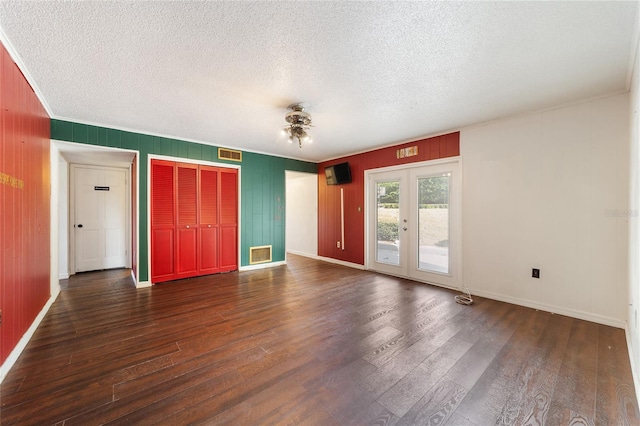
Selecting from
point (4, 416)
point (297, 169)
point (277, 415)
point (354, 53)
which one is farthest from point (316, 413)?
point (297, 169)

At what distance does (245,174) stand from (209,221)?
1.21 m

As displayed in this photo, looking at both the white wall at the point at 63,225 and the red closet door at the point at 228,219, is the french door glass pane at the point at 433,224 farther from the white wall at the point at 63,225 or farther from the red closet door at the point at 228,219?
the white wall at the point at 63,225

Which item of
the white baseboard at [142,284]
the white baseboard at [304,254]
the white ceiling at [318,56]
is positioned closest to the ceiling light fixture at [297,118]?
the white ceiling at [318,56]

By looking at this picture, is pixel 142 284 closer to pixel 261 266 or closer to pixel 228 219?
pixel 228 219

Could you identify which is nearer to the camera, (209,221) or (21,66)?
(21,66)

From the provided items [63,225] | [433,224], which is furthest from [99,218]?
[433,224]

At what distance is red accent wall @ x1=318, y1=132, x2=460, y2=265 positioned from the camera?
166 inches

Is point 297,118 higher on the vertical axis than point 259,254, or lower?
higher

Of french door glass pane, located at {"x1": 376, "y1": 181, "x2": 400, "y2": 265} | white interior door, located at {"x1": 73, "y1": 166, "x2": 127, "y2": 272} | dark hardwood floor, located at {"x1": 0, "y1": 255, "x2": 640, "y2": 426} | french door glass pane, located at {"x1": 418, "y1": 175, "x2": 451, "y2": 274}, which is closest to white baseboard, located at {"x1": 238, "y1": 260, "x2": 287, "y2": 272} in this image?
dark hardwood floor, located at {"x1": 0, "y1": 255, "x2": 640, "y2": 426}

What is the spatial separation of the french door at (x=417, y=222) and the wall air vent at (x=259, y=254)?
2.26 metres

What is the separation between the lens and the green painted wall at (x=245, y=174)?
3.75 m

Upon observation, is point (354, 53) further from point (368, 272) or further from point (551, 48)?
point (368, 272)

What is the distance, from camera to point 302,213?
23.5 feet

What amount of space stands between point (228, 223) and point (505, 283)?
4804 millimetres
